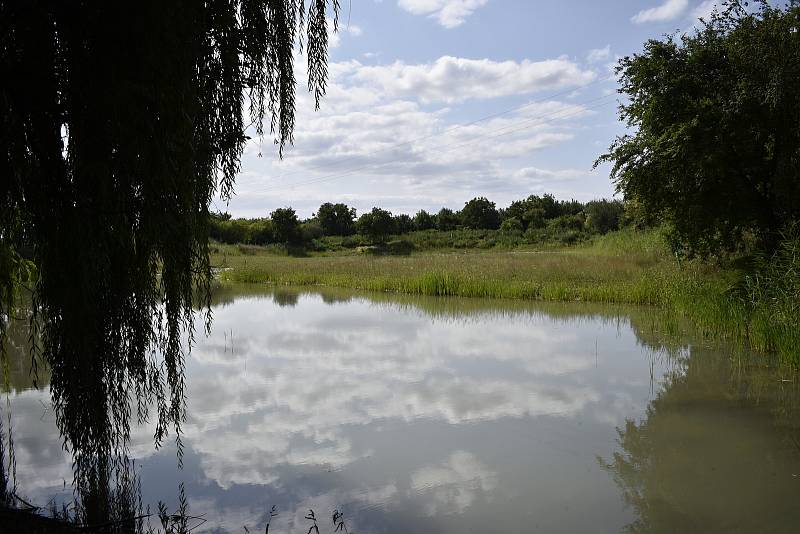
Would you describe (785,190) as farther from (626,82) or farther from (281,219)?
(281,219)

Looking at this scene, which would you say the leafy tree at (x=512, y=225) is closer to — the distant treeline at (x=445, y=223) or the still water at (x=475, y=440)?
the distant treeline at (x=445, y=223)

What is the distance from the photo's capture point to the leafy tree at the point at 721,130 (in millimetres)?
11531

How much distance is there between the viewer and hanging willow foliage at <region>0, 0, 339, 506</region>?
292cm

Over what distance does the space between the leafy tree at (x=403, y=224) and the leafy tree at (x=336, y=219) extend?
16.4ft

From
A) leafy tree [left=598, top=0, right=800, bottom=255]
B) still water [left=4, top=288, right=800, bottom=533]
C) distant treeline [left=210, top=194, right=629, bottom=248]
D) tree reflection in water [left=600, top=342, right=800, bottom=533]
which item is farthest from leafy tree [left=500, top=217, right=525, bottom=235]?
tree reflection in water [left=600, top=342, right=800, bottom=533]

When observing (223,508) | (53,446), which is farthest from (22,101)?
(53,446)

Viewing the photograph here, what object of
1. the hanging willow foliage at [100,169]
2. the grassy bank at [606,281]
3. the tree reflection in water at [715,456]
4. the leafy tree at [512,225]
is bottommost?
the tree reflection in water at [715,456]

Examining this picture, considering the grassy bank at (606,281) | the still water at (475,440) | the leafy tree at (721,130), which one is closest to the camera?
the still water at (475,440)

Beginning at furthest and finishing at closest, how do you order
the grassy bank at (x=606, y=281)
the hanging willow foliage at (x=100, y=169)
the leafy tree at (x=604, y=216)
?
1. the leafy tree at (x=604, y=216)
2. the grassy bank at (x=606, y=281)
3. the hanging willow foliage at (x=100, y=169)

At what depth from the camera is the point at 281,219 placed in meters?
54.5

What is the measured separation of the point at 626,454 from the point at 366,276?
18.6 m

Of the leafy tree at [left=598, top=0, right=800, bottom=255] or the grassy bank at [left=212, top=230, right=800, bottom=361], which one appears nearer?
the grassy bank at [left=212, top=230, right=800, bottom=361]

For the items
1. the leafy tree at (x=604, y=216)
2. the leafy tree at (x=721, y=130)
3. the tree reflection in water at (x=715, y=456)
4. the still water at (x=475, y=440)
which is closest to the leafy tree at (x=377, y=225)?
the leafy tree at (x=604, y=216)

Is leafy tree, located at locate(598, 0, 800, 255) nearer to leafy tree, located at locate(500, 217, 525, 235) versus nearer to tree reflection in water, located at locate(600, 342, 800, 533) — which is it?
tree reflection in water, located at locate(600, 342, 800, 533)
